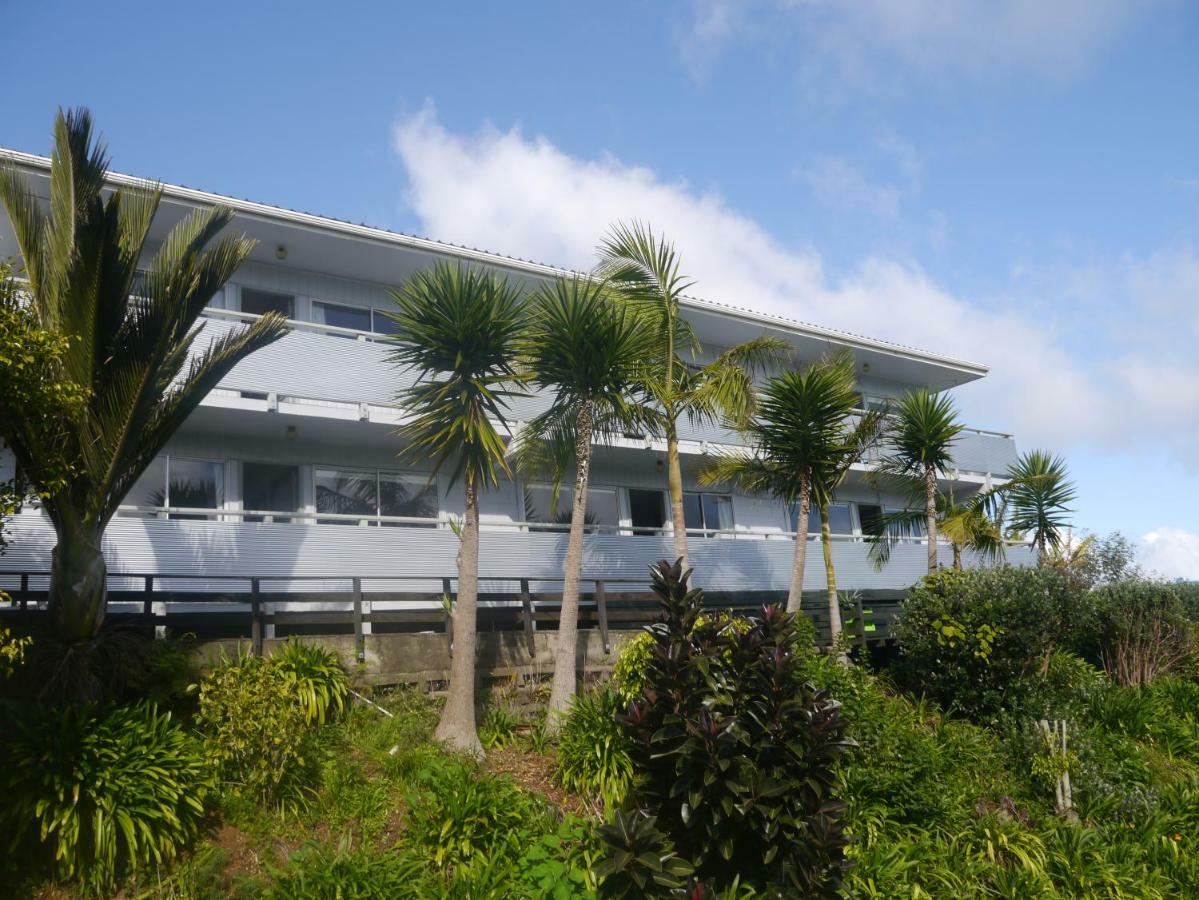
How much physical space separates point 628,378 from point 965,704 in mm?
7048

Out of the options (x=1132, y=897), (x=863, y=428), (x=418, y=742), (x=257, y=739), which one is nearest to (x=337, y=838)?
(x=257, y=739)

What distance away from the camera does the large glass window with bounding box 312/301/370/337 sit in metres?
18.6

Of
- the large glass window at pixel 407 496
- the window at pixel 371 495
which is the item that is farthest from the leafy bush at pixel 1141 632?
the window at pixel 371 495

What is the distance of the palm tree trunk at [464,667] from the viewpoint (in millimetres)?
11312

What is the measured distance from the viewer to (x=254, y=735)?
9359 millimetres

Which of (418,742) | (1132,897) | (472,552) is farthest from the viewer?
(472,552)

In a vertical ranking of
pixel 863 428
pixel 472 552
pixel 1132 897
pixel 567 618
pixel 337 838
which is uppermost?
pixel 863 428

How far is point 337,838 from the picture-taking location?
9273 millimetres

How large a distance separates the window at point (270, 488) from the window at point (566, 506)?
4.34 meters

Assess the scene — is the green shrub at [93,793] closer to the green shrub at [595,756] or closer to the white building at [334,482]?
the green shrub at [595,756]

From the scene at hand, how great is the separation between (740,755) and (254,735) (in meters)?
4.72

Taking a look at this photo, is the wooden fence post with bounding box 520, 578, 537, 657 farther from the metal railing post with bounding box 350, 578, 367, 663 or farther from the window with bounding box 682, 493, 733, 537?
the window with bounding box 682, 493, 733, 537

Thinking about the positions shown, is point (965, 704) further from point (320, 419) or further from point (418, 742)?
point (320, 419)

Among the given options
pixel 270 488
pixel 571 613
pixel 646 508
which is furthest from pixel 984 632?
A: pixel 270 488
